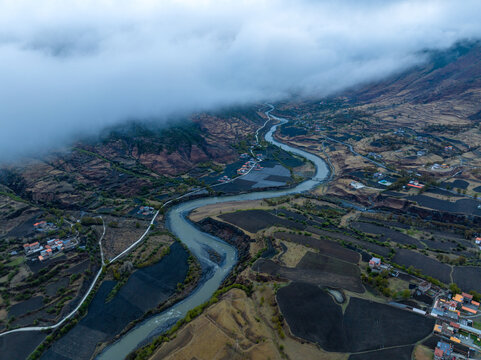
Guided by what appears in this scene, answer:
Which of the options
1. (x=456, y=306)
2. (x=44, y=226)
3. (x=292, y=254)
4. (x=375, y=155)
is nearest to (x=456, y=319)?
(x=456, y=306)

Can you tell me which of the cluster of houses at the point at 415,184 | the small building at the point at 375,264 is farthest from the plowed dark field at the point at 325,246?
the cluster of houses at the point at 415,184

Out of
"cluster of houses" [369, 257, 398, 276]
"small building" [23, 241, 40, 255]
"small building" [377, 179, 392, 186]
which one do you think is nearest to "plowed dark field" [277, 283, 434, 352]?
"cluster of houses" [369, 257, 398, 276]

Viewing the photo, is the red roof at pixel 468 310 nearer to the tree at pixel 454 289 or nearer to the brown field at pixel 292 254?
the tree at pixel 454 289

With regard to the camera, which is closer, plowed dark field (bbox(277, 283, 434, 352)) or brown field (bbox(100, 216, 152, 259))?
plowed dark field (bbox(277, 283, 434, 352))

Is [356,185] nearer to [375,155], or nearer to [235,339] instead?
[375,155]

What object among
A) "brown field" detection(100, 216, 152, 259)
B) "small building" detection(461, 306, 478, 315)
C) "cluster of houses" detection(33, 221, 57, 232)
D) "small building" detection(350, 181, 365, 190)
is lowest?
"small building" detection(350, 181, 365, 190)

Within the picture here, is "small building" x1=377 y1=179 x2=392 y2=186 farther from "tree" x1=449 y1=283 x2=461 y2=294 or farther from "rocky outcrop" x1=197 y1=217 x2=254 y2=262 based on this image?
"rocky outcrop" x1=197 y1=217 x2=254 y2=262

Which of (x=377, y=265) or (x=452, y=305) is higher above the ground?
(x=377, y=265)
